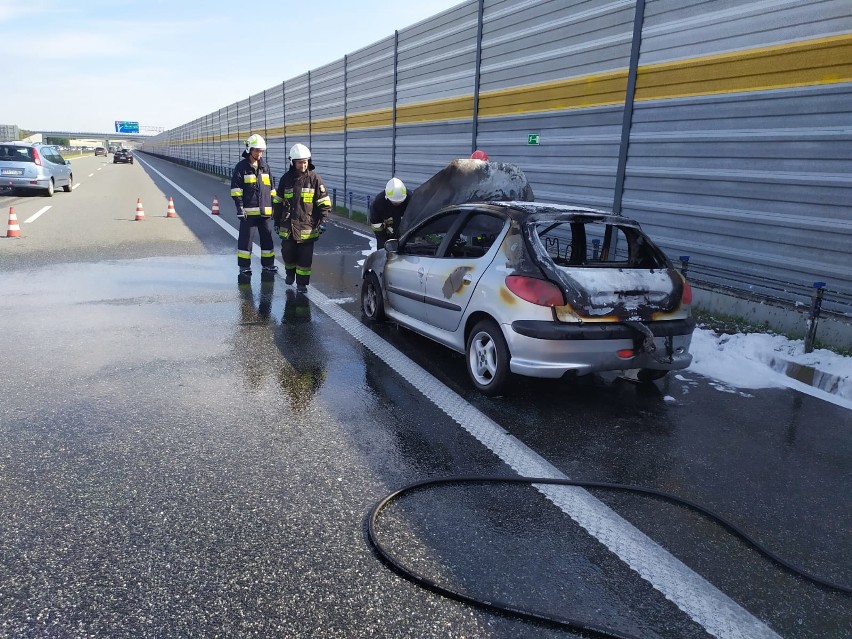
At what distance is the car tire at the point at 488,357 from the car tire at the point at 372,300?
1910 millimetres

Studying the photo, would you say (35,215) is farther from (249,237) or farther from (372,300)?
(372,300)

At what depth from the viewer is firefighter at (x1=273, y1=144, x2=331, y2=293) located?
26.8ft

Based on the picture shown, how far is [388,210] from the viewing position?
27.2ft

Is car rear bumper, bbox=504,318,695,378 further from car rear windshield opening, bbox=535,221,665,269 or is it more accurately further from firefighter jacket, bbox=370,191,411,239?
firefighter jacket, bbox=370,191,411,239

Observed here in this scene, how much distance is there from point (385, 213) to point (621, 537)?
6.02m

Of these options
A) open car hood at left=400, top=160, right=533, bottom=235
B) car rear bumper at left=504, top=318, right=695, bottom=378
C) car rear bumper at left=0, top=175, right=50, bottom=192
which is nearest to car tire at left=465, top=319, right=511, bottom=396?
car rear bumper at left=504, top=318, right=695, bottom=378

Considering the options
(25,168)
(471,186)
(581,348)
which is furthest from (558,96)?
(25,168)

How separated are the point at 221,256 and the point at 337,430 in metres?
7.93

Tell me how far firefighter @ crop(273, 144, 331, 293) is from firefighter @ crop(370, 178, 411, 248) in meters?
0.64

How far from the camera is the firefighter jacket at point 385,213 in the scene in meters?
8.27

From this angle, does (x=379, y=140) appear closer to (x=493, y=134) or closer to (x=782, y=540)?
(x=493, y=134)

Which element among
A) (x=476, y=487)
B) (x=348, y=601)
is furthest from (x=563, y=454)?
(x=348, y=601)

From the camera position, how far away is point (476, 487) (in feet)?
11.3

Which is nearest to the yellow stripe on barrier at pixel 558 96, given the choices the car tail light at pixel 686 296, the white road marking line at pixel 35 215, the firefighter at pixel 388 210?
the firefighter at pixel 388 210
